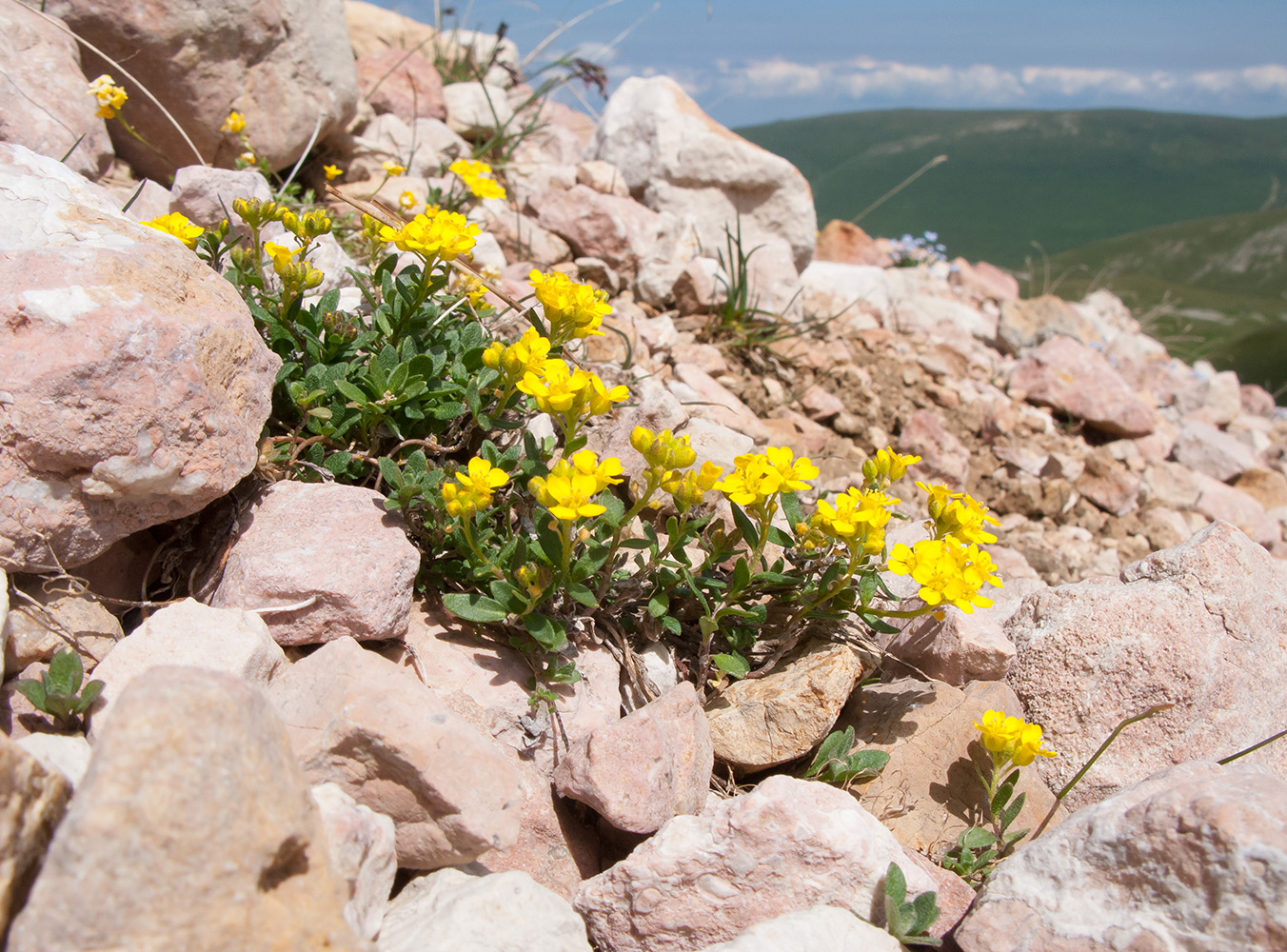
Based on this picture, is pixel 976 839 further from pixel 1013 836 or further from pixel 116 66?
pixel 116 66

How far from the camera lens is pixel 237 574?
2457mm

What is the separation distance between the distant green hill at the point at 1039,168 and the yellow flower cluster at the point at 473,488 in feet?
82.7

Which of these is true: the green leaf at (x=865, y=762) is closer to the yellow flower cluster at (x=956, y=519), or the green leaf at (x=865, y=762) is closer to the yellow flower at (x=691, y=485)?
the yellow flower cluster at (x=956, y=519)

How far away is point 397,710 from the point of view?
2043mm

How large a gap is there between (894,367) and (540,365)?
12.2ft

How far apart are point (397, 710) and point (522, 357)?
1114 mm

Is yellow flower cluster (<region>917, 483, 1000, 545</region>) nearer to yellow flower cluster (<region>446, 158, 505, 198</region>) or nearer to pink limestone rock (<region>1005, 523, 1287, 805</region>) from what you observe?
pink limestone rock (<region>1005, 523, 1287, 805</region>)

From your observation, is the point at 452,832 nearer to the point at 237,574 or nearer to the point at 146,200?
the point at 237,574

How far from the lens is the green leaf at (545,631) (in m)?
2.57

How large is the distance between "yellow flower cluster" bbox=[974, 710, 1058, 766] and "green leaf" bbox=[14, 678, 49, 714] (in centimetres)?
247

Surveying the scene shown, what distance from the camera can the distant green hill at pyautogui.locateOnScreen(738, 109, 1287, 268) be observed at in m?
29.2

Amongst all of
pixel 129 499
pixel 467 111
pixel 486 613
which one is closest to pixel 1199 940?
pixel 486 613

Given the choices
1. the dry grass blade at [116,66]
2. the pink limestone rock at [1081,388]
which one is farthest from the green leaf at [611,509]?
the pink limestone rock at [1081,388]

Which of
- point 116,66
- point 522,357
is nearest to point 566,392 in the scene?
point 522,357
